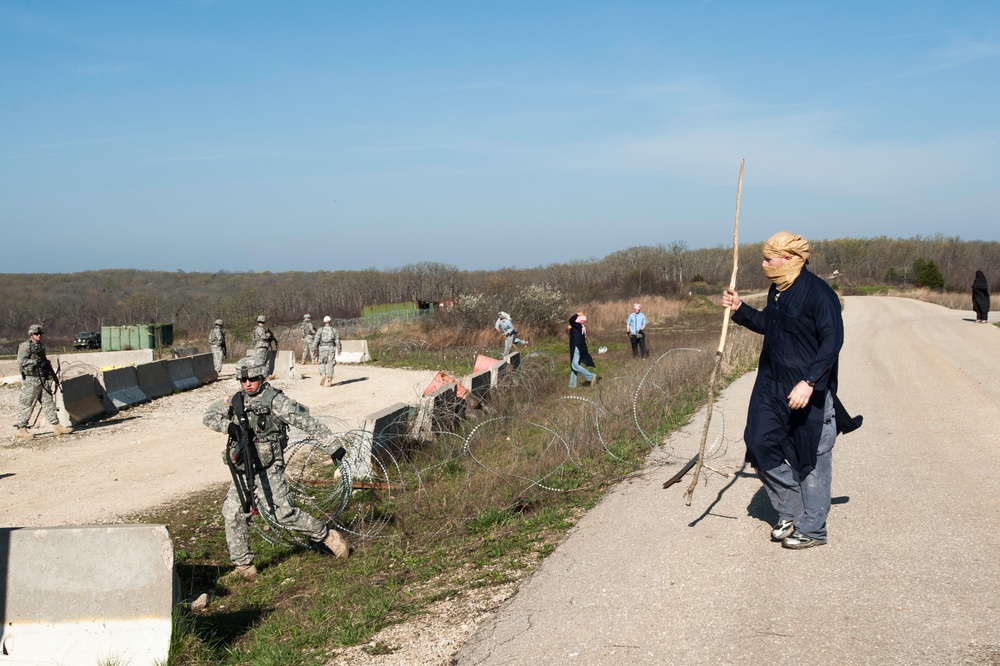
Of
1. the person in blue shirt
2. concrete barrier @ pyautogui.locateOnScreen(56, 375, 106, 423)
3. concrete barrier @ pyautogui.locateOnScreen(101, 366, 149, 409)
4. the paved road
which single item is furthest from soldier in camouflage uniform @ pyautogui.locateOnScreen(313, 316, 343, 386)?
the paved road

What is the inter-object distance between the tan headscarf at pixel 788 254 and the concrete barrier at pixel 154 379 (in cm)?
1769

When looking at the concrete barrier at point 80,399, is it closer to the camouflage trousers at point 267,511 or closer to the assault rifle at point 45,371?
the assault rifle at point 45,371

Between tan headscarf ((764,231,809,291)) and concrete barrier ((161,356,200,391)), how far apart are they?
19.2 metres

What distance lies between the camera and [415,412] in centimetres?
1190

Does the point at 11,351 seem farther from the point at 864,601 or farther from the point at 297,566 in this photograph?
the point at 864,601

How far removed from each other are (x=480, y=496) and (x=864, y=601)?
4.43 metres

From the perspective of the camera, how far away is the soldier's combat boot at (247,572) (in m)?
7.75

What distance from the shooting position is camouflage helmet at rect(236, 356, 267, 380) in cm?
752

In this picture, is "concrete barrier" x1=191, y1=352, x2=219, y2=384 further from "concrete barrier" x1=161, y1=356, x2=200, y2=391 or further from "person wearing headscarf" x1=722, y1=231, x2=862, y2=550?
"person wearing headscarf" x1=722, y1=231, x2=862, y2=550

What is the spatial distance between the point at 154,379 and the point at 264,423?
49.2 feet

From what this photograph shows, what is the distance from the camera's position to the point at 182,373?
23141 millimetres

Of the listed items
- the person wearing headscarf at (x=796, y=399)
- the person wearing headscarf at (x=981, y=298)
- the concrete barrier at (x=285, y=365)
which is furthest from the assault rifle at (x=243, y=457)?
the person wearing headscarf at (x=981, y=298)

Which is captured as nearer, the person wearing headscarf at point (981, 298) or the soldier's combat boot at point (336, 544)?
the soldier's combat boot at point (336, 544)

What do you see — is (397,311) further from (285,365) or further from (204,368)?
(204,368)
